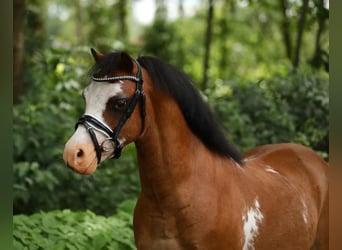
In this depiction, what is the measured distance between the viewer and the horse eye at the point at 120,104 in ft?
9.46

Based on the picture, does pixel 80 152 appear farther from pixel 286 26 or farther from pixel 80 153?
Result: pixel 286 26

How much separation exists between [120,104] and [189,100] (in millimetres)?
434

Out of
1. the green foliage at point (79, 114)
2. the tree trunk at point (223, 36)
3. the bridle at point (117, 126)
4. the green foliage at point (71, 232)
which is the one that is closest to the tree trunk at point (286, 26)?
the tree trunk at point (223, 36)

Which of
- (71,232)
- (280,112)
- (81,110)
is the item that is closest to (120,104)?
(71,232)

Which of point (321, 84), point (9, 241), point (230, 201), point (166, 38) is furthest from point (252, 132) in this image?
point (166, 38)

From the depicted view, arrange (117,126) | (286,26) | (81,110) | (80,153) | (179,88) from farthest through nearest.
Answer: (286,26) < (81,110) < (179,88) < (117,126) < (80,153)

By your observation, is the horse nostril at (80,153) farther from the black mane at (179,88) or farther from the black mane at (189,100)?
the black mane at (189,100)

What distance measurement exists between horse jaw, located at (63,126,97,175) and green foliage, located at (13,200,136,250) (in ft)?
5.73

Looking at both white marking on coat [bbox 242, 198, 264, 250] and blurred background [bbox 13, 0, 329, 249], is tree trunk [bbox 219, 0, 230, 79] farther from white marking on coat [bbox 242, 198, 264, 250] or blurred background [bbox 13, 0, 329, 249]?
white marking on coat [bbox 242, 198, 264, 250]

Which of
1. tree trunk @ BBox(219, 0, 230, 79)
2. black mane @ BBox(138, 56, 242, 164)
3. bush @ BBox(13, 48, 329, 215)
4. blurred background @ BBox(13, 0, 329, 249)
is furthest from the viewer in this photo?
tree trunk @ BBox(219, 0, 230, 79)

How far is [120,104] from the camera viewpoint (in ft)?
9.52

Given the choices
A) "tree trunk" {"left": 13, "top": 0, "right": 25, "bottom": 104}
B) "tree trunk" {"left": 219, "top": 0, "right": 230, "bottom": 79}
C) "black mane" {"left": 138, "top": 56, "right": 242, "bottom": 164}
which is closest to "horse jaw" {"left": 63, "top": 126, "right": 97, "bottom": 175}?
"black mane" {"left": 138, "top": 56, "right": 242, "bottom": 164}

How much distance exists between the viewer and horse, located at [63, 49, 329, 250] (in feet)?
9.45

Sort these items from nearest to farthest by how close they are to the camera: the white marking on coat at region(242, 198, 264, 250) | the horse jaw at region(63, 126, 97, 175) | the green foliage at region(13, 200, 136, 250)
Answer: the horse jaw at region(63, 126, 97, 175) → the white marking on coat at region(242, 198, 264, 250) → the green foliage at region(13, 200, 136, 250)
